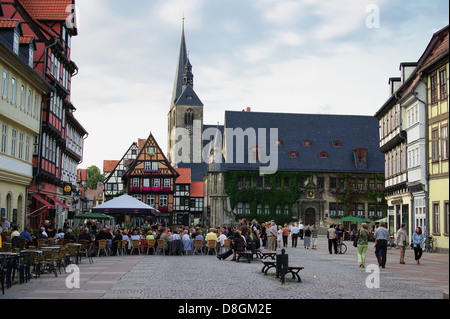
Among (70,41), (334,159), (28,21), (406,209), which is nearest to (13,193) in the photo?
(28,21)

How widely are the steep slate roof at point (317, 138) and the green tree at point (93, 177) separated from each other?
7809 centimetres

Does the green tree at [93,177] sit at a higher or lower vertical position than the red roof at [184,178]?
higher

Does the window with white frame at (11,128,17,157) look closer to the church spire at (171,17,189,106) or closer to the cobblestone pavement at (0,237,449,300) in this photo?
the cobblestone pavement at (0,237,449,300)

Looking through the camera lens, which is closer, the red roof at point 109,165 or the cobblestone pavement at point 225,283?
the cobblestone pavement at point 225,283

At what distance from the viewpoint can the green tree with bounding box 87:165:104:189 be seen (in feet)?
484

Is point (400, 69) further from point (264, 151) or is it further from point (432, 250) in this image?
point (264, 151)

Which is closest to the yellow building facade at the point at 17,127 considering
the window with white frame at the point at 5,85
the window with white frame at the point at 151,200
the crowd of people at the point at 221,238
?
the window with white frame at the point at 5,85

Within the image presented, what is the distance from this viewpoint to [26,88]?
101ft

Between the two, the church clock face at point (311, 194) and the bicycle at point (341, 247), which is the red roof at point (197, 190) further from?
the bicycle at point (341, 247)

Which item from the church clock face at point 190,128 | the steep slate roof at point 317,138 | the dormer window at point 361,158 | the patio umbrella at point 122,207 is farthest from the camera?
the church clock face at point 190,128

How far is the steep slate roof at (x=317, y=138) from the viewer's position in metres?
74.8

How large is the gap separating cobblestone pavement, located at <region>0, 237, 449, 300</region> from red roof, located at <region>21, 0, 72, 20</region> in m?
21.9

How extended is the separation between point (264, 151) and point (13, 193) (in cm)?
4848

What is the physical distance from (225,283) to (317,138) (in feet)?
209
